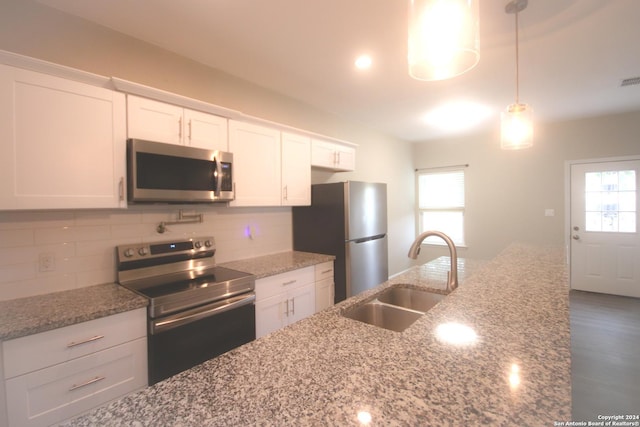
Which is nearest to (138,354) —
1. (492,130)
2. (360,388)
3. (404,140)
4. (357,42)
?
(360,388)

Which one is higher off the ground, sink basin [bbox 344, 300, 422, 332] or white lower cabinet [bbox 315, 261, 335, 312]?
sink basin [bbox 344, 300, 422, 332]

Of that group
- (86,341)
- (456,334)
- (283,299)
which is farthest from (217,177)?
(456,334)

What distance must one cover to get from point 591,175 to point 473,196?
60.7 inches

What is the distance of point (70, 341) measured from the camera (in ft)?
4.55

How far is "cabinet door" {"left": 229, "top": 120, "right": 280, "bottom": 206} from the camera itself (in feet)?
7.97

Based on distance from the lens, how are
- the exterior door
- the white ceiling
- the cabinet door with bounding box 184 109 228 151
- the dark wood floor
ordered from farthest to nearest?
the exterior door
the cabinet door with bounding box 184 109 228 151
the dark wood floor
the white ceiling

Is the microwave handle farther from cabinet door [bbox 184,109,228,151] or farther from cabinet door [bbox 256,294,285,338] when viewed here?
cabinet door [bbox 256,294,285,338]

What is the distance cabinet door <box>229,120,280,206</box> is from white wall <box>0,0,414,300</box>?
0.33 metres

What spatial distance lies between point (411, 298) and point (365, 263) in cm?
136

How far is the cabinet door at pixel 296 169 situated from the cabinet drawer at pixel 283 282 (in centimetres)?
69

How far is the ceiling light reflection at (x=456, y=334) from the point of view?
2.89 ft

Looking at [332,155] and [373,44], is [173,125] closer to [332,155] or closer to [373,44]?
[373,44]

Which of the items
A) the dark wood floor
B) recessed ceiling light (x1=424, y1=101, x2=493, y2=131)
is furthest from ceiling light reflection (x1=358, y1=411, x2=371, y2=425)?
recessed ceiling light (x1=424, y1=101, x2=493, y2=131)

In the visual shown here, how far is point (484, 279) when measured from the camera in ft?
5.19
